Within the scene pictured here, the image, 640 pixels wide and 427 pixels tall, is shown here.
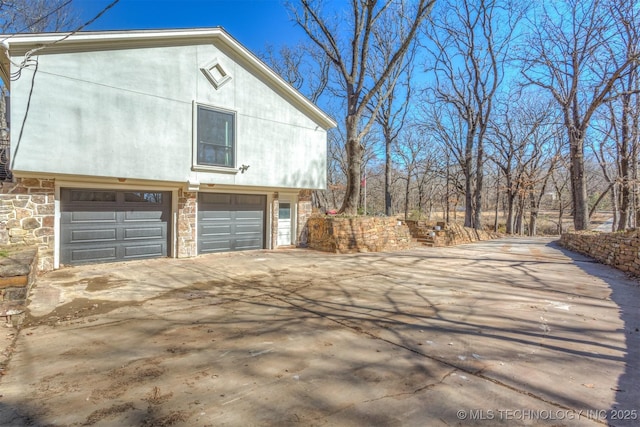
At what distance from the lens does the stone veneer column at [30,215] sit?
20.7ft

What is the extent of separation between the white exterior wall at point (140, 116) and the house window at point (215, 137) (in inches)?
7.7

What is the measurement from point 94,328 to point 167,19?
8.96 meters

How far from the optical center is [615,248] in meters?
7.84

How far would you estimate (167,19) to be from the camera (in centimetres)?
919

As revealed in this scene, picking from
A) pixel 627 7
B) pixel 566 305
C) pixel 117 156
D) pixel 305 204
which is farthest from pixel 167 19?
pixel 627 7

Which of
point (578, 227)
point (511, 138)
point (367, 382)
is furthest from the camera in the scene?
point (511, 138)

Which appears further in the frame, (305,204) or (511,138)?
(511,138)

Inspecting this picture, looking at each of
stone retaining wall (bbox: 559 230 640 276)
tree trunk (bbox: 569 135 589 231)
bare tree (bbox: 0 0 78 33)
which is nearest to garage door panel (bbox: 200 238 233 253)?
bare tree (bbox: 0 0 78 33)

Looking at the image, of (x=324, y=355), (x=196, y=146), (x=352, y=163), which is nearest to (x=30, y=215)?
(x=196, y=146)

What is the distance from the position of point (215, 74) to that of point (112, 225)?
14.8ft

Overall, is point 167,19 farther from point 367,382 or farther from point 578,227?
point 578,227

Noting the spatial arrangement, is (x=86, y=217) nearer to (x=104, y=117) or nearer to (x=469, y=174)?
(x=104, y=117)

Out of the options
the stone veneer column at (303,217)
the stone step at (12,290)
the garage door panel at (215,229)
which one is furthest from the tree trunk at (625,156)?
the stone step at (12,290)

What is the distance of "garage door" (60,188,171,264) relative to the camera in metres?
7.12
